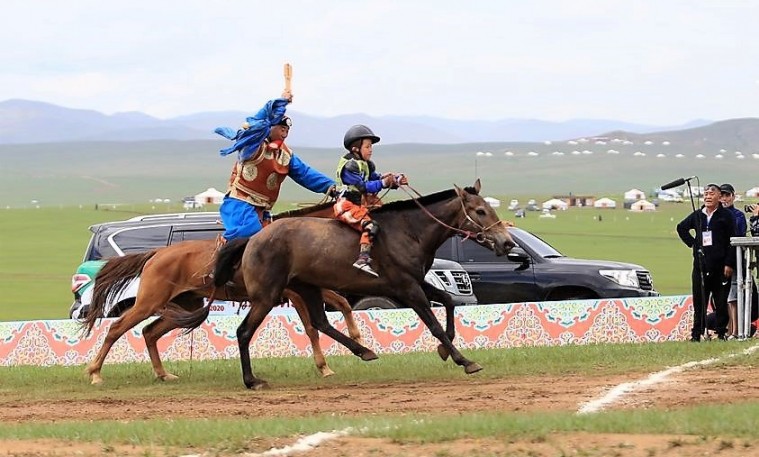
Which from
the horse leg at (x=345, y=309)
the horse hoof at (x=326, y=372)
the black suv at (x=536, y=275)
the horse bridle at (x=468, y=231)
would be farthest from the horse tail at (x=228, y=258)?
the black suv at (x=536, y=275)

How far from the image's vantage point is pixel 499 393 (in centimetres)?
1213

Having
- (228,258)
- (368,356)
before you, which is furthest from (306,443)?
(228,258)

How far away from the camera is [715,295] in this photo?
55.2ft

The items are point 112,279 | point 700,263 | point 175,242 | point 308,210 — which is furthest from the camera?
point 175,242

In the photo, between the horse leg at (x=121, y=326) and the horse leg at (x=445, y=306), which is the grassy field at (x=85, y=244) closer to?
the horse leg at (x=121, y=326)

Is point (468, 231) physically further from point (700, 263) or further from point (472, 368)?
point (700, 263)

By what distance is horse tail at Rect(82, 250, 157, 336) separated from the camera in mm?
15602

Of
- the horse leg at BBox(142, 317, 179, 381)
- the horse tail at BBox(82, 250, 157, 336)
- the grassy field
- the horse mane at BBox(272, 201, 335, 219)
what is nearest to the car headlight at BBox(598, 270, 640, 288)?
the horse mane at BBox(272, 201, 335, 219)

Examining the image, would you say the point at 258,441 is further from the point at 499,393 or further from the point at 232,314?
the point at 232,314

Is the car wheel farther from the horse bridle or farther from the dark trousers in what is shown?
the horse bridle

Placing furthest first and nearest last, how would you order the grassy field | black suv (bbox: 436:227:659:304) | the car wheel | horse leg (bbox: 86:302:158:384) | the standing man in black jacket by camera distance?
the grassy field, black suv (bbox: 436:227:659:304), the car wheel, the standing man in black jacket, horse leg (bbox: 86:302:158:384)

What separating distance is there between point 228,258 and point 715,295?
6.15 meters

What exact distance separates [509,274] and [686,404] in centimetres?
934

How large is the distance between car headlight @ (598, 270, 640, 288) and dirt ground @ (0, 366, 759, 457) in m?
6.61
